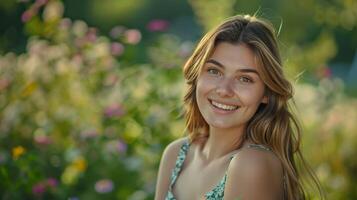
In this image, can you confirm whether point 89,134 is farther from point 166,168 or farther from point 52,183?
point 166,168

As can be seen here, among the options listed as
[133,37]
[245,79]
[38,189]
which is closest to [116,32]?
[133,37]

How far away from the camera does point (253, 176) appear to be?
2.80 metres

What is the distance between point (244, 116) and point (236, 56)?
216 mm

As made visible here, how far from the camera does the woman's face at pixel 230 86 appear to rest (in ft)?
9.50

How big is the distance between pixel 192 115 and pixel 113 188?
1.08 metres

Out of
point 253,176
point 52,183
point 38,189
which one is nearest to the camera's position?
point 253,176

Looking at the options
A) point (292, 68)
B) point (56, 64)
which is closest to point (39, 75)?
point (56, 64)

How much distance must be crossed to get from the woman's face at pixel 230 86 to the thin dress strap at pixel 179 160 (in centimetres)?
33

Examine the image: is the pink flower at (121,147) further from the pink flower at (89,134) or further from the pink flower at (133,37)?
the pink flower at (133,37)

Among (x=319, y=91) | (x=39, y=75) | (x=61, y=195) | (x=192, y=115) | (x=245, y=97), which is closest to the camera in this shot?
(x=245, y=97)

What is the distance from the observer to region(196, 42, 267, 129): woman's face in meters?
2.90

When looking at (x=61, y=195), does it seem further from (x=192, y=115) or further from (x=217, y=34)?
(x=217, y=34)

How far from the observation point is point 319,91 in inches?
204

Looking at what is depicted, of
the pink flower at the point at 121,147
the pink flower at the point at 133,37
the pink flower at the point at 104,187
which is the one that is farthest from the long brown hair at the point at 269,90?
the pink flower at the point at 133,37
